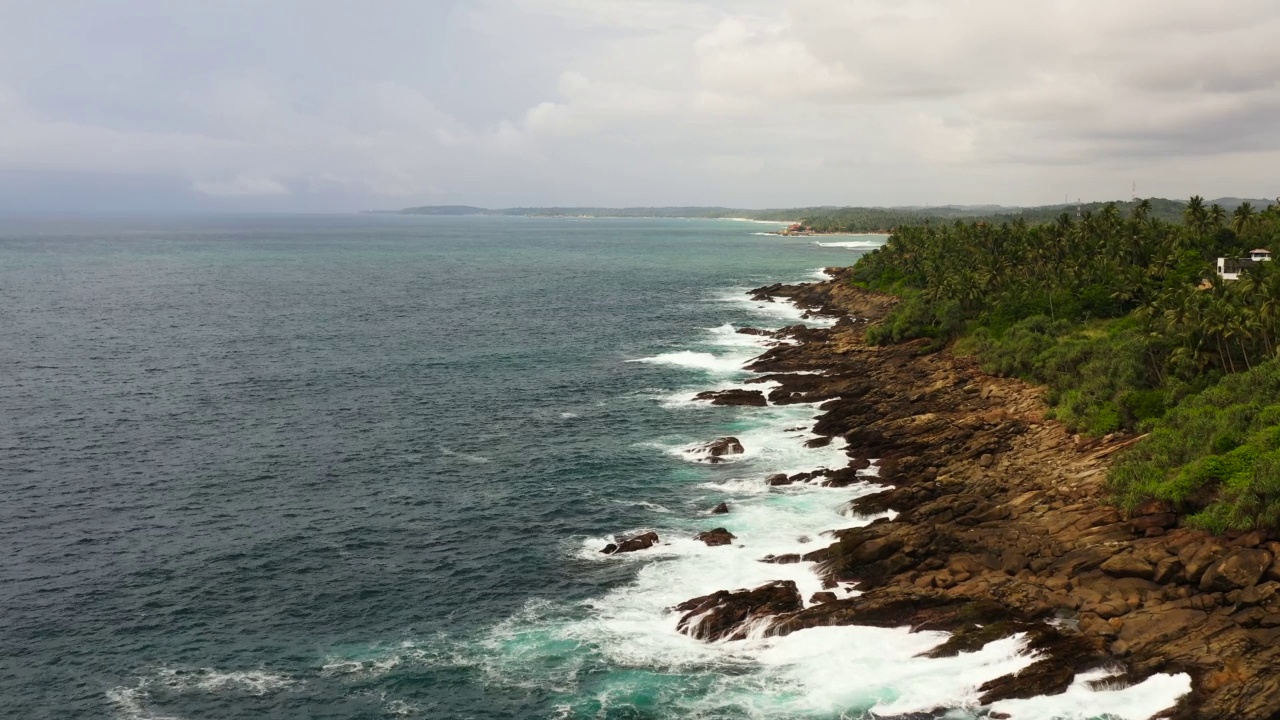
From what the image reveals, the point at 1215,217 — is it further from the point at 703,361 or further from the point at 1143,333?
the point at 703,361

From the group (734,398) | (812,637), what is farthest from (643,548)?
(734,398)

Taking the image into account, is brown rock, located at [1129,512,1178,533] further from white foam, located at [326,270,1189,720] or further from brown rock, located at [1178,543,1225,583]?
white foam, located at [326,270,1189,720]

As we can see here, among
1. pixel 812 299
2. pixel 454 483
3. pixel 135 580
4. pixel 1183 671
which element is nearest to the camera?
pixel 1183 671

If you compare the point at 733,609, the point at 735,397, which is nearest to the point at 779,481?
the point at 733,609

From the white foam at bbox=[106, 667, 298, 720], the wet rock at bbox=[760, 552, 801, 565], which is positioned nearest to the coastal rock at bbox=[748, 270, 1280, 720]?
the wet rock at bbox=[760, 552, 801, 565]

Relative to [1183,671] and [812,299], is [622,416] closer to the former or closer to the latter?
[1183,671]

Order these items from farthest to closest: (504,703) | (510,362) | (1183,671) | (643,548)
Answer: (510,362)
(643,548)
(504,703)
(1183,671)

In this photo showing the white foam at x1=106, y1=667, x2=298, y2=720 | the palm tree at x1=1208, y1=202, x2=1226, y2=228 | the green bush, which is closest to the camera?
the white foam at x1=106, y1=667, x2=298, y2=720
